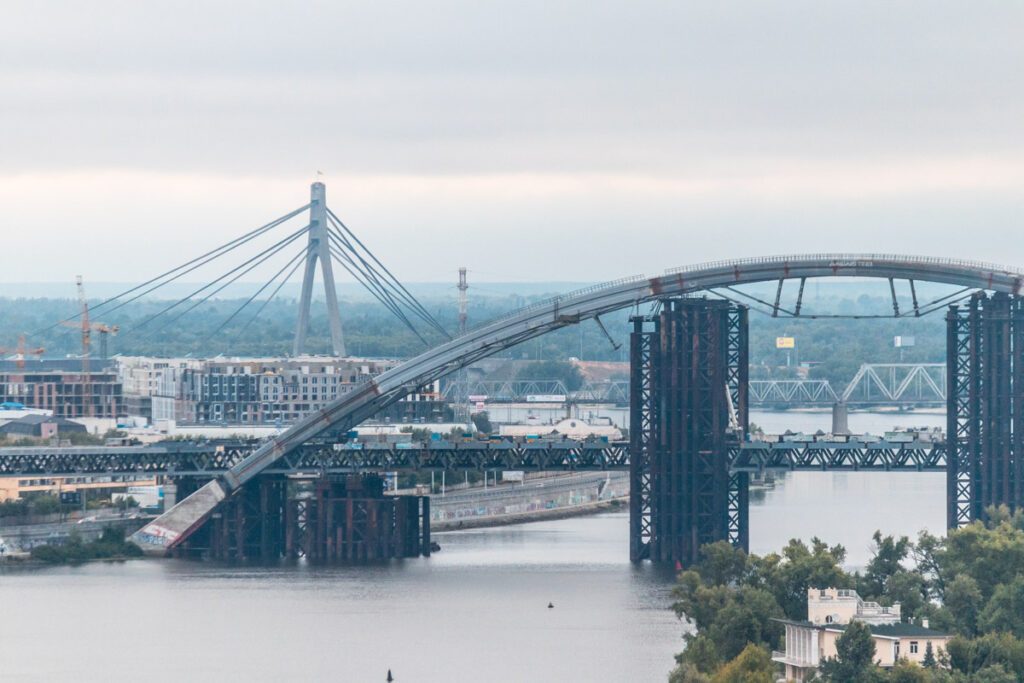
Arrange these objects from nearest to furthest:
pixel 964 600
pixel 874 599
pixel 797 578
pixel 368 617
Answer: pixel 964 600
pixel 874 599
pixel 797 578
pixel 368 617

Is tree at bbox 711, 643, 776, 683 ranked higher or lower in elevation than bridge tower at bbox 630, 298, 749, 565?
lower

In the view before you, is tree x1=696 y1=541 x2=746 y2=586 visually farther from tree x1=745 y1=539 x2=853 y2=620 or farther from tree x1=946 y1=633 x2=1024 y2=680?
tree x1=946 y1=633 x2=1024 y2=680

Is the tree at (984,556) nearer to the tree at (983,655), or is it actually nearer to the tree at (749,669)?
the tree at (983,655)

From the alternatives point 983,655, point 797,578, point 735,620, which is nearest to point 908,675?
point 983,655

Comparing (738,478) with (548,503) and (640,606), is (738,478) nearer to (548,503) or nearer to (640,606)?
(640,606)

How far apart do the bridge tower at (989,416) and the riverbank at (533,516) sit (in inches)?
982

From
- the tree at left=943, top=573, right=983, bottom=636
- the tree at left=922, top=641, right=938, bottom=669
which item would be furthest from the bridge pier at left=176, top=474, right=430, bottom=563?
the tree at left=922, top=641, right=938, bottom=669

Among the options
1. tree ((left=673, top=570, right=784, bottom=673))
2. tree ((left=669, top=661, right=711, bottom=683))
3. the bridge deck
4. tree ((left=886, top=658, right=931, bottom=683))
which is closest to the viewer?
tree ((left=886, top=658, right=931, bottom=683))

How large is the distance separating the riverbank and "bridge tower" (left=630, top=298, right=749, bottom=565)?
761 inches

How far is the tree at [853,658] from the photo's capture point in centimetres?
6412

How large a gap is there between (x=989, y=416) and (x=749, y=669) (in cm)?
4205

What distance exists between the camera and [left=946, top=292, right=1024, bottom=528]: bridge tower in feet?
350

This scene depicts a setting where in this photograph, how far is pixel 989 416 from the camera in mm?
107188

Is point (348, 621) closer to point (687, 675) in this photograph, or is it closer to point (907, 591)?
point (907, 591)
